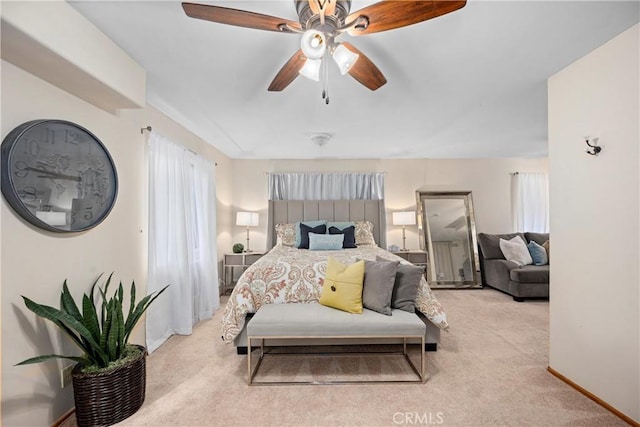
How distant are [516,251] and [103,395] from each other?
5286mm

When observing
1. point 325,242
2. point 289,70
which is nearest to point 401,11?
point 289,70

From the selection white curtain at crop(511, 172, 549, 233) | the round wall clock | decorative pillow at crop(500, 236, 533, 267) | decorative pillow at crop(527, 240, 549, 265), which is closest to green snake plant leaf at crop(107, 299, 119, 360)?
the round wall clock

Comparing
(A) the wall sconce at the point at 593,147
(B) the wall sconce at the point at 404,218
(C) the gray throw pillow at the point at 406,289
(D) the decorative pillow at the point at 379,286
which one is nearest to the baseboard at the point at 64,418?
(D) the decorative pillow at the point at 379,286

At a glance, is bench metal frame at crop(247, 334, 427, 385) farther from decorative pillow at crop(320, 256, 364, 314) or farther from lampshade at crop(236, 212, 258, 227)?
lampshade at crop(236, 212, 258, 227)

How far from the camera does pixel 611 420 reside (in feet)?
5.55

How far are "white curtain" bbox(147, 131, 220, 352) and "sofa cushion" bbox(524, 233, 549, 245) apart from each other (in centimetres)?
527

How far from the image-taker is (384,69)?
207 cm

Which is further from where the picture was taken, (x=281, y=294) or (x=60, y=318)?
(x=281, y=294)

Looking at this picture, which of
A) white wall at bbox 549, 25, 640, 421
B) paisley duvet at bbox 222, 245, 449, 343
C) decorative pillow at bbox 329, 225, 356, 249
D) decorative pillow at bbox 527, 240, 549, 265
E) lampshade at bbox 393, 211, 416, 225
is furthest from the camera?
lampshade at bbox 393, 211, 416, 225

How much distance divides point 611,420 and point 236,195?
198 inches

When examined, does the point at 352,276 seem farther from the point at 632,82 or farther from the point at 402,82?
the point at 632,82

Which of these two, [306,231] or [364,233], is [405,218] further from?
[306,231]

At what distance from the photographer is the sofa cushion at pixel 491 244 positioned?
15.7ft

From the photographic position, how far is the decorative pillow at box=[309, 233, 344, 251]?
4.07 metres
